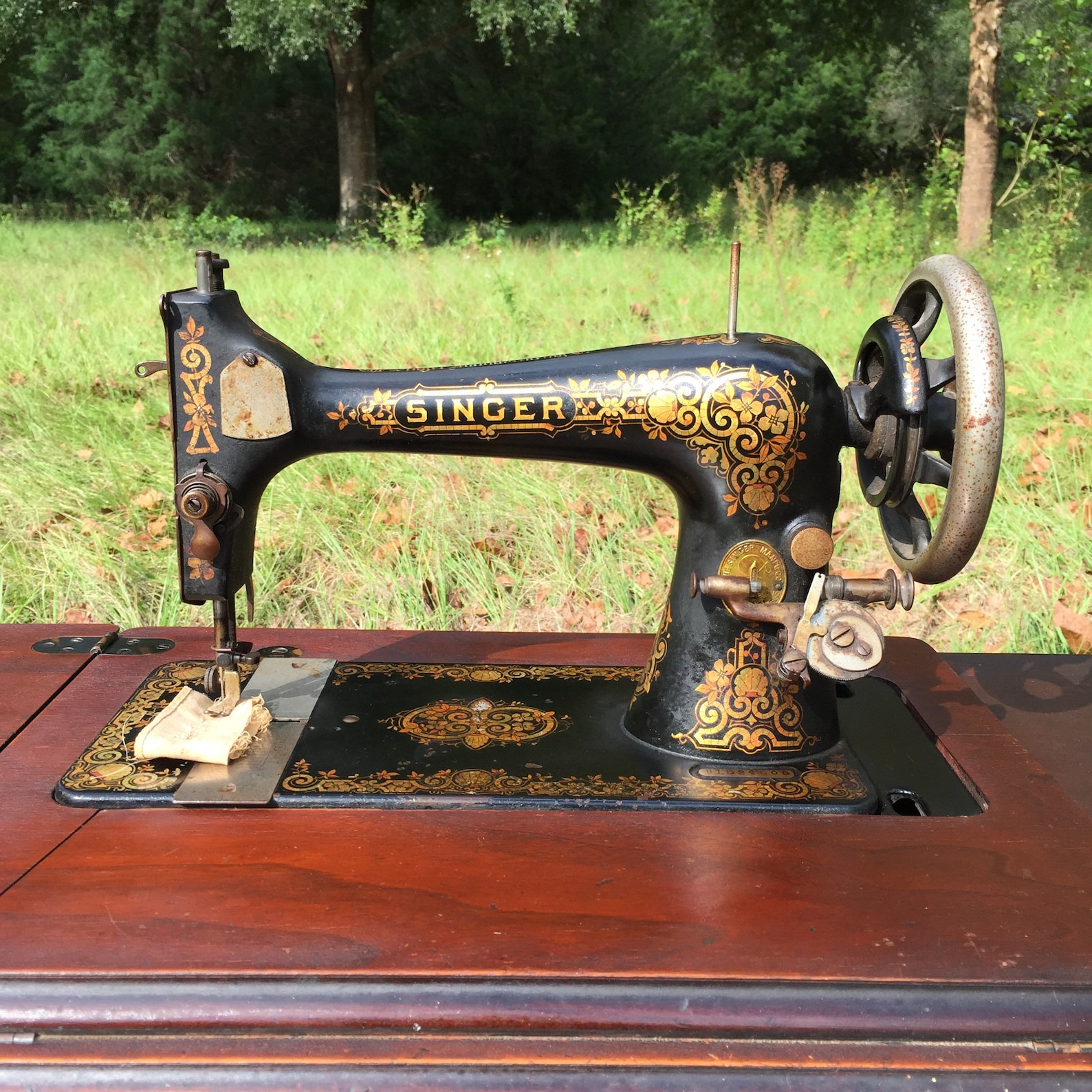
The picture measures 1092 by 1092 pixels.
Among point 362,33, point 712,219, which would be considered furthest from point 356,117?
point 712,219

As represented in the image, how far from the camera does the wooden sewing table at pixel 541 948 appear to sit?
2.74 ft

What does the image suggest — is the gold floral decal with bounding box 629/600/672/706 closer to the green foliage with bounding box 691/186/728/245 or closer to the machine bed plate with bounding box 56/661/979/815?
the machine bed plate with bounding box 56/661/979/815

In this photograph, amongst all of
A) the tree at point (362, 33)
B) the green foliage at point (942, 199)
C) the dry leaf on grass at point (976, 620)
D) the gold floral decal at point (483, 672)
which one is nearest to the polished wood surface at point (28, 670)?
the gold floral decal at point (483, 672)

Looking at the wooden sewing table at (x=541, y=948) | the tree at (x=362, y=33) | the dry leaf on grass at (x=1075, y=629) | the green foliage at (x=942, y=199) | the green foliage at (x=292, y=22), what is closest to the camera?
the wooden sewing table at (x=541, y=948)

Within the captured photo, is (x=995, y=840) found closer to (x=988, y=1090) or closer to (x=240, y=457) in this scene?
(x=988, y=1090)

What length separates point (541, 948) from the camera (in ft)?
2.94

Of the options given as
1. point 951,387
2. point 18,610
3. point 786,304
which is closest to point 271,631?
point 951,387

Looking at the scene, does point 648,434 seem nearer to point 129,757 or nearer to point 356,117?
point 129,757

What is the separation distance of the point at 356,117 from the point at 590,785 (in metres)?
11.9

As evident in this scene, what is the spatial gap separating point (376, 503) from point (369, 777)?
6.09ft

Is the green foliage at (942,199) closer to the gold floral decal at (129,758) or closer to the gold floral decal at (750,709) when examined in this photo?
the gold floral decal at (750,709)

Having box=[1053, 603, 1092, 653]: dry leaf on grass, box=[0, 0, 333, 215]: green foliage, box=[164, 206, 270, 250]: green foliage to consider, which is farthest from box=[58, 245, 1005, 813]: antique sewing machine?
box=[0, 0, 333, 215]: green foliage

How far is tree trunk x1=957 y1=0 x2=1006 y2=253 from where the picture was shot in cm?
691

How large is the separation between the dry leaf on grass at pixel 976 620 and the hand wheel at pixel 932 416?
1537mm
